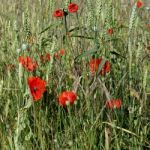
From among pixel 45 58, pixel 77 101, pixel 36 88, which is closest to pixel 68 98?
pixel 36 88

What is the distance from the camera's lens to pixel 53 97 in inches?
57.6

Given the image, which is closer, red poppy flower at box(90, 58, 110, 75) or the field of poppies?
the field of poppies

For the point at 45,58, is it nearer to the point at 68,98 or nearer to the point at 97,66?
the point at 97,66

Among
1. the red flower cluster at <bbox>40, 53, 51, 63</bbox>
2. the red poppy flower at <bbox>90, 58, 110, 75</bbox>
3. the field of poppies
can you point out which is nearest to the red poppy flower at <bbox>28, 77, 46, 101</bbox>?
the field of poppies

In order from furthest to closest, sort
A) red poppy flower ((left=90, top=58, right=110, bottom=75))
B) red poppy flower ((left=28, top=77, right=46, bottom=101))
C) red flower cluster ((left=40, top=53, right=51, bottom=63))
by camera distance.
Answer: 1. red flower cluster ((left=40, top=53, right=51, bottom=63))
2. red poppy flower ((left=90, top=58, right=110, bottom=75))
3. red poppy flower ((left=28, top=77, right=46, bottom=101))

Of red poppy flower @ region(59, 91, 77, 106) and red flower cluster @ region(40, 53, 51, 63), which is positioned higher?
red flower cluster @ region(40, 53, 51, 63)

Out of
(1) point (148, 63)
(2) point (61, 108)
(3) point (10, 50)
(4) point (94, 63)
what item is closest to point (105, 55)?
(4) point (94, 63)

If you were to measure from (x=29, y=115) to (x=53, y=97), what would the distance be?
11 centimetres

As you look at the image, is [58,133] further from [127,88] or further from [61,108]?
[127,88]

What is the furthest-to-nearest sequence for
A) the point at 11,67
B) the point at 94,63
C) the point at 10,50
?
1. the point at 10,50
2. the point at 11,67
3. the point at 94,63

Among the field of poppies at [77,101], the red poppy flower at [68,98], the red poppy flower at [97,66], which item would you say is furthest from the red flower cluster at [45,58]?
the red poppy flower at [68,98]

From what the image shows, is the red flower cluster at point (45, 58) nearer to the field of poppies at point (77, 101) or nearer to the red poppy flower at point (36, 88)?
the field of poppies at point (77, 101)

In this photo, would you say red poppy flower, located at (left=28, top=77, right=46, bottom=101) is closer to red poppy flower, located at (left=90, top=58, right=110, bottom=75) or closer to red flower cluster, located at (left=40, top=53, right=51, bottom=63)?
red poppy flower, located at (left=90, top=58, right=110, bottom=75)

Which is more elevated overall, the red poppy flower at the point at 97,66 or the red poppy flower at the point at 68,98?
the red poppy flower at the point at 97,66
